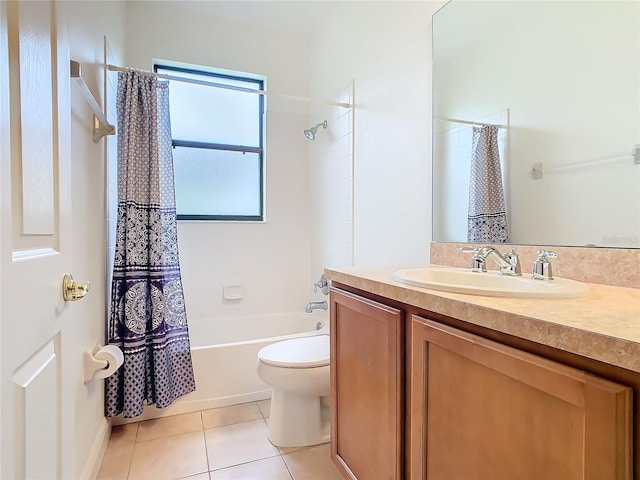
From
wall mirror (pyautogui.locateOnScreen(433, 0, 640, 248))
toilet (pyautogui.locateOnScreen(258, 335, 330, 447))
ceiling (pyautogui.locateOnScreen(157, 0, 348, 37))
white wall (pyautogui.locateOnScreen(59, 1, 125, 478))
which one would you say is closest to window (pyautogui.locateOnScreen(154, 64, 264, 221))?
ceiling (pyautogui.locateOnScreen(157, 0, 348, 37))

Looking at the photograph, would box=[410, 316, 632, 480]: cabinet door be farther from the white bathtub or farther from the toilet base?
the white bathtub

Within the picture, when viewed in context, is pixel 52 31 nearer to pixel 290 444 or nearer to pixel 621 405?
pixel 621 405

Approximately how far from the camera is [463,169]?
4.61 ft

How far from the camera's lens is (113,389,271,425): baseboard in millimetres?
1822

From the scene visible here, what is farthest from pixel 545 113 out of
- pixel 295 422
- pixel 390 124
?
pixel 295 422

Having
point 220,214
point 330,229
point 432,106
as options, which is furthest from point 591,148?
point 220,214

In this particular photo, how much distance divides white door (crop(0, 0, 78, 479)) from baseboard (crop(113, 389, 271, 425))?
1121 millimetres

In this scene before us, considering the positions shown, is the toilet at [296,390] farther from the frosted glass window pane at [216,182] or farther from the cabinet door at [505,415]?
the frosted glass window pane at [216,182]

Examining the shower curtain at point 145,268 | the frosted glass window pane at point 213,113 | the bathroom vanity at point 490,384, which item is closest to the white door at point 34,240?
the bathroom vanity at point 490,384

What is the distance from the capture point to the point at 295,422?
161 centimetres

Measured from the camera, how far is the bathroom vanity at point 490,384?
492mm

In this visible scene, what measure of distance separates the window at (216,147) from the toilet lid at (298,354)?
1298 mm

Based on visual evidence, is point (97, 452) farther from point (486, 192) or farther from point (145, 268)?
point (486, 192)

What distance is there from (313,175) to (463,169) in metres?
1.56
